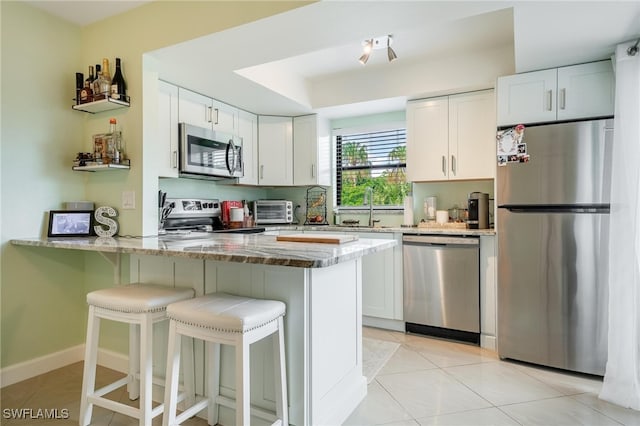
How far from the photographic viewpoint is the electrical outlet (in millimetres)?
2402

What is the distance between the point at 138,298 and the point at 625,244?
2729 millimetres

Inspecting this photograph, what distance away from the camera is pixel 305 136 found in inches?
156

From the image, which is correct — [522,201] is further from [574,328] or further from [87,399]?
[87,399]

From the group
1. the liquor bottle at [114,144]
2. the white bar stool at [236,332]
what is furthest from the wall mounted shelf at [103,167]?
the white bar stool at [236,332]

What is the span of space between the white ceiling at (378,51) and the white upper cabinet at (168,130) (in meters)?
0.12

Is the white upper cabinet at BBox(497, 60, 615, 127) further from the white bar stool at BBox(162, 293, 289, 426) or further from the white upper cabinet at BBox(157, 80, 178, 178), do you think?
the white upper cabinet at BBox(157, 80, 178, 178)

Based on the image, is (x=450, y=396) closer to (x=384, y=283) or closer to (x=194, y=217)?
(x=384, y=283)

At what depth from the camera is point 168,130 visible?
2.93m

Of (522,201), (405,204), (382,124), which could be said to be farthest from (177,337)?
(382,124)

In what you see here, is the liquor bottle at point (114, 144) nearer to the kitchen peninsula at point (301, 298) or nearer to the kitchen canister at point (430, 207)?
the kitchen peninsula at point (301, 298)

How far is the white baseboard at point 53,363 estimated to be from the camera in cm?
225

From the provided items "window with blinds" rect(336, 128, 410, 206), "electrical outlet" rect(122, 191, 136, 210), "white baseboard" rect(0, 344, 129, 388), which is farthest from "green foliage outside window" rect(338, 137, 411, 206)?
"white baseboard" rect(0, 344, 129, 388)

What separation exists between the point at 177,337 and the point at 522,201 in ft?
7.83

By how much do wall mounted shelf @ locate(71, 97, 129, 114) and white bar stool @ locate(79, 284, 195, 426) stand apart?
125 cm
